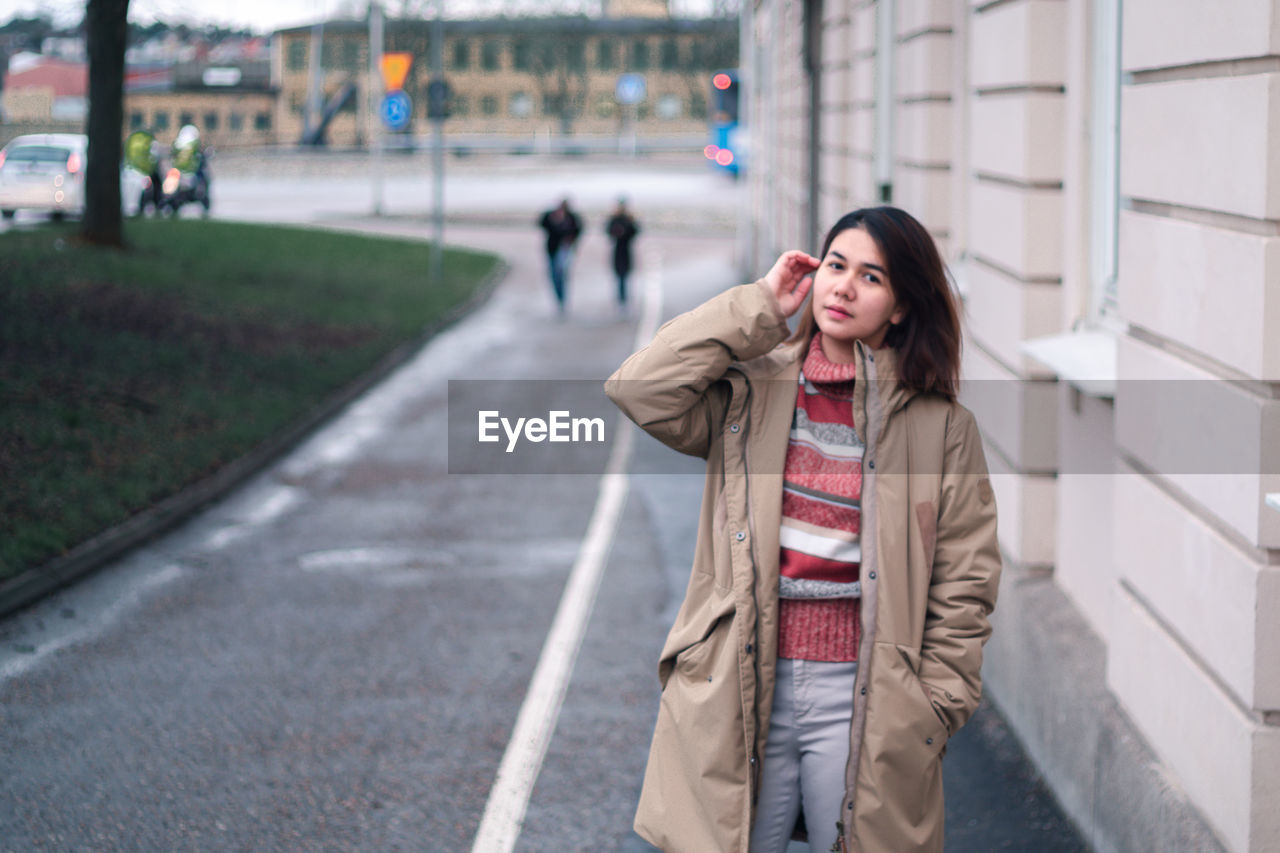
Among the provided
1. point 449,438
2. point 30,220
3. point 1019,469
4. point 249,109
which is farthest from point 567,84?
point 1019,469

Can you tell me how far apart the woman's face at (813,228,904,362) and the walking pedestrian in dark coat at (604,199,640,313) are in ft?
67.1

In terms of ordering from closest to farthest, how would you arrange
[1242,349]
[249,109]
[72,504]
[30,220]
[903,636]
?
[903,636], [1242,349], [72,504], [30,220], [249,109]

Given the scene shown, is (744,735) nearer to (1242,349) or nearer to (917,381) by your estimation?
(917,381)

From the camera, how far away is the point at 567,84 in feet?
341

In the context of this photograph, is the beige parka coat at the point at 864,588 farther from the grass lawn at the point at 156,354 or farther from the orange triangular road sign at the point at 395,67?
the orange triangular road sign at the point at 395,67

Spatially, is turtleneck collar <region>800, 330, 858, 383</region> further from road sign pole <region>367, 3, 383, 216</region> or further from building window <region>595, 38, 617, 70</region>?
building window <region>595, 38, 617, 70</region>

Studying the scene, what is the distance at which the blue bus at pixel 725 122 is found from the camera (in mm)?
34031

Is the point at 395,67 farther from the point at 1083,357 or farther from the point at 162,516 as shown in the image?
the point at 1083,357

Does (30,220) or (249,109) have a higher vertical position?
(249,109)

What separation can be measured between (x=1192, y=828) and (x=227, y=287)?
1801cm

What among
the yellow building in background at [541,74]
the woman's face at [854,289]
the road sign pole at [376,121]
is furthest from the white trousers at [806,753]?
the yellow building in background at [541,74]

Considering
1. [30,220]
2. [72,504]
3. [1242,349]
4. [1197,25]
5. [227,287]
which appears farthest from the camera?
[30,220]

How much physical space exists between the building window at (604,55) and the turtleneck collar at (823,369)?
103 meters

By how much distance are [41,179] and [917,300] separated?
3201cm
